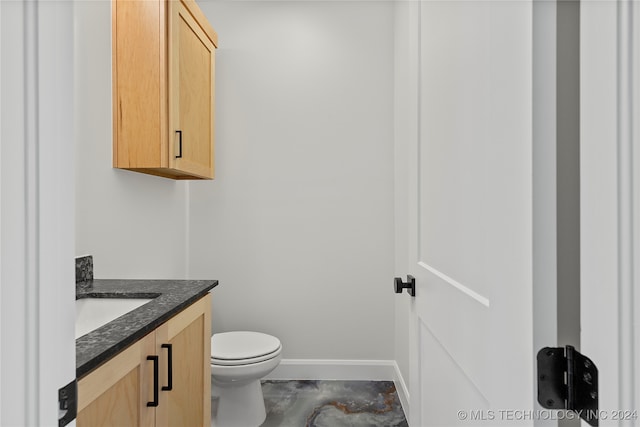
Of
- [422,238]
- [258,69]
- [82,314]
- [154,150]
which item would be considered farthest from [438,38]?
[258,69]

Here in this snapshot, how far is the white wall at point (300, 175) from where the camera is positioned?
2.73 m

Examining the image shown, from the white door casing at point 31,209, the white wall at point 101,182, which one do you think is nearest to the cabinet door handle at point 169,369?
the white wall at point 101,182

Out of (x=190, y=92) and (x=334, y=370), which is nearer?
(x=190, y=92)

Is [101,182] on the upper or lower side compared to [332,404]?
upper

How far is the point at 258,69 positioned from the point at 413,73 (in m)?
1.71

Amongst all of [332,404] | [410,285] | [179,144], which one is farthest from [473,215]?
[332,404]

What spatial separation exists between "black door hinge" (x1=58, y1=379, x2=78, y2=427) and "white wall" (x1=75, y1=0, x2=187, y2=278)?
1.21m

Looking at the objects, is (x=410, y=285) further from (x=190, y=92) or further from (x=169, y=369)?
(x=190, y=92)

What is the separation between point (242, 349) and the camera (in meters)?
2.21

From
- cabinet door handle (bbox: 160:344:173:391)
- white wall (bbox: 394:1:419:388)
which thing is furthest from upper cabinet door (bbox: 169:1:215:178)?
white wall (bbox: 394:1:419:388)

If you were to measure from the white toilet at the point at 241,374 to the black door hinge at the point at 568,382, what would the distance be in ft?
5.54

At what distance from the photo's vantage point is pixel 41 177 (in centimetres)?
49

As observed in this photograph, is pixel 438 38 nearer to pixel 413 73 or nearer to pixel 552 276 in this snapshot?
pixel 413 73

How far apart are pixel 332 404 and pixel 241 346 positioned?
625mm
